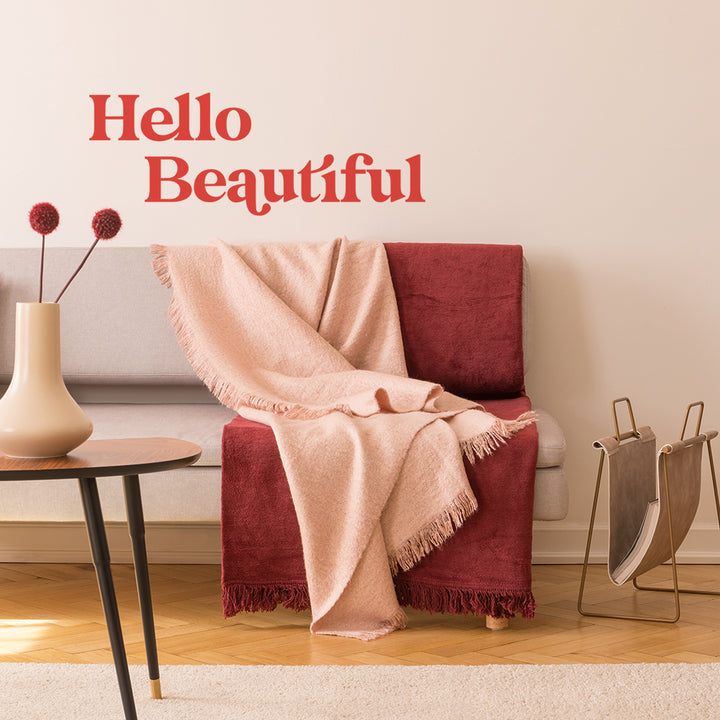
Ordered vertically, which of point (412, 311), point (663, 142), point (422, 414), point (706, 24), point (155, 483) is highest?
point (706, 24)

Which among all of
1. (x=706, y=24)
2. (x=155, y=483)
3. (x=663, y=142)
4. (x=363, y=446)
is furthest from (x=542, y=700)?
(x=706, y=24)

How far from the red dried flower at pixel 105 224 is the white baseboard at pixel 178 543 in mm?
1392

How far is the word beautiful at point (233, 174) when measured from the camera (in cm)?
274

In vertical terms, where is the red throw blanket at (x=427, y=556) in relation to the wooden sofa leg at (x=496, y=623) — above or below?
above

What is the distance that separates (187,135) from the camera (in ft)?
9.00

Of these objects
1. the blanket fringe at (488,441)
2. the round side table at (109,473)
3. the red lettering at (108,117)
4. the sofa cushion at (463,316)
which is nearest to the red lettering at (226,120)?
the red lettering at (108,117)

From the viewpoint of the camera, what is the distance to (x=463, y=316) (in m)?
2.56

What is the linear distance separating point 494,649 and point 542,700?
1.05 feet

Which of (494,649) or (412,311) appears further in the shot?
(412,311)

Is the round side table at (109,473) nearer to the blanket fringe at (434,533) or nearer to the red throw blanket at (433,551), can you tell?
the red throw blanket at (433,551)

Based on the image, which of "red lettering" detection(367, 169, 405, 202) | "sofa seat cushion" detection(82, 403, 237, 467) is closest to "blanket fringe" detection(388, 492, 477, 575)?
"sofa seat cushion" detection(82, 403, 237, 467)

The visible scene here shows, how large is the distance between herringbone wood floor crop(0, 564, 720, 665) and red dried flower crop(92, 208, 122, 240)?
830 millimetres

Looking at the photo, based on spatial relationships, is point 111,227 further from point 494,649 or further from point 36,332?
point 494,649

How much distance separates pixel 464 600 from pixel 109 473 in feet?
3.16
